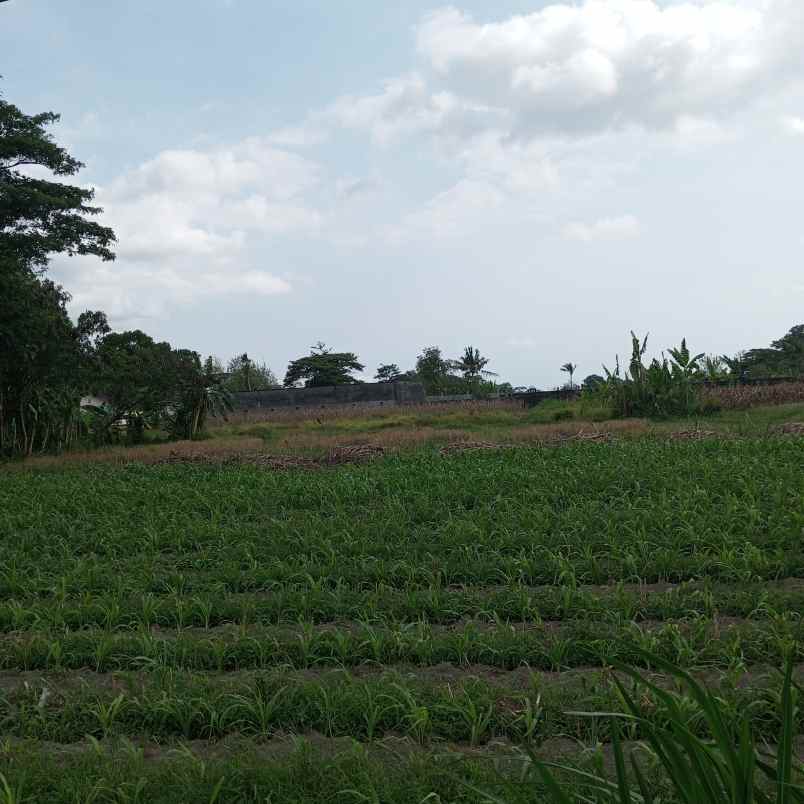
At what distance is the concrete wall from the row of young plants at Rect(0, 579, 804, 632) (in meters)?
42.8

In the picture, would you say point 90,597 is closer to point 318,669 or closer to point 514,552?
point 318,669

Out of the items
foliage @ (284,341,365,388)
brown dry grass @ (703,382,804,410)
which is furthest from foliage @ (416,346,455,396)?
brown dry grass @ (703,382,804,410)

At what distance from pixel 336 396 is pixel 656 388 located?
28759 millimetres

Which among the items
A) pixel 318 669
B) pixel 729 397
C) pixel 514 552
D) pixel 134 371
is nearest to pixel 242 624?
pixel 318 669

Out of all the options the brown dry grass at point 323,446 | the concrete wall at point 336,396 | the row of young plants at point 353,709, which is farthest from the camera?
the concrete wall at point 336,396

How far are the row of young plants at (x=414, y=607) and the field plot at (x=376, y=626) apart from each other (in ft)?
0.07

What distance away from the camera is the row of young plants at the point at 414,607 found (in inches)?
203

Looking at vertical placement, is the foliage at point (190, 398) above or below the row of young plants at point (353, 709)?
above

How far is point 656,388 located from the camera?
24.7 metres

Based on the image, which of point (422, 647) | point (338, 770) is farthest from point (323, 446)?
point (338, 770)

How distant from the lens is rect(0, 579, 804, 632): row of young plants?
517 cm

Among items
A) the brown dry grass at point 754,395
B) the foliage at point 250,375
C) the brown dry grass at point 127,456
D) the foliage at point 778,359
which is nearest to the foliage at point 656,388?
the brown dry grass at point 754,395

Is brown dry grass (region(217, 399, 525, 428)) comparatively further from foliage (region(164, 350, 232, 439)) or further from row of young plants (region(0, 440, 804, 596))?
row of young plants (region(0, 440, 804, 596))

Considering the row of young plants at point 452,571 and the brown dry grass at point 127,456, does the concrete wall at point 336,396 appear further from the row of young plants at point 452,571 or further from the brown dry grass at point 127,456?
the row of young plants at point 452,571
